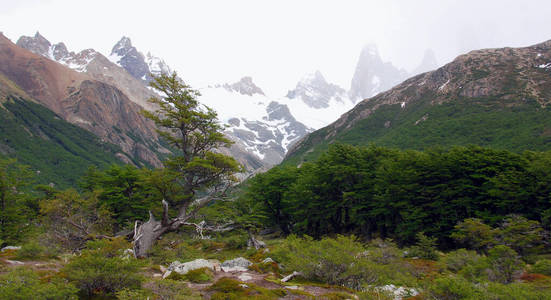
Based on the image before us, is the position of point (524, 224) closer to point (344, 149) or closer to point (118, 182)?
point (344, 149)

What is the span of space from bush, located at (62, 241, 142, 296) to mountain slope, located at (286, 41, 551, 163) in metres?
69.6

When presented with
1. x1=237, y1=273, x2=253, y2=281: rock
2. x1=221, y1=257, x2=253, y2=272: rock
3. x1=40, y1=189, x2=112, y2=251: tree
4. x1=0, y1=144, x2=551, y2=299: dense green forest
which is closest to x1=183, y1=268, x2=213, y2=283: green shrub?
x1=0, y1=144, x2=551, y2=299: dense green forest

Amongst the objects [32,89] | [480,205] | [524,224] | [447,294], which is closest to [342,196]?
[480,205]

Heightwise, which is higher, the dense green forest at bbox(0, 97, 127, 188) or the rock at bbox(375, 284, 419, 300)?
the dense green forest at bbox(0, 97, 127, 188)

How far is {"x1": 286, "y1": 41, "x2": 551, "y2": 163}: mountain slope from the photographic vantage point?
7019cm

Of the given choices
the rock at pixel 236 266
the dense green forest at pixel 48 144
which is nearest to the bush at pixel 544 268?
the rock at pixel 236 266

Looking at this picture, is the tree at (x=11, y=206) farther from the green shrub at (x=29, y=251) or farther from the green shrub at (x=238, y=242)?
the green shrub at (x=238, y=242)

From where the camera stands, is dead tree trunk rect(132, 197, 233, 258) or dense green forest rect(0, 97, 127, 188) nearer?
dead tree trunk rect(132, 197, 233, 258)

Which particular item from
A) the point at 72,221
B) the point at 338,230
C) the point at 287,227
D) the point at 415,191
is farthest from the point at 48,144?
the point at 415,191

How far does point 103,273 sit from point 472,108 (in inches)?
4123

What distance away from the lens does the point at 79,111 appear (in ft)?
644

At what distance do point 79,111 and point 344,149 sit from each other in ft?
706

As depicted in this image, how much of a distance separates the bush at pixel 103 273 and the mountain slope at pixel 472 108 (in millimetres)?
69627

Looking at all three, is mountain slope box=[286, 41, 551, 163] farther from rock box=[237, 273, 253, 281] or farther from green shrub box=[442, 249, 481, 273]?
rock box=[237, 273, 253, 281]
